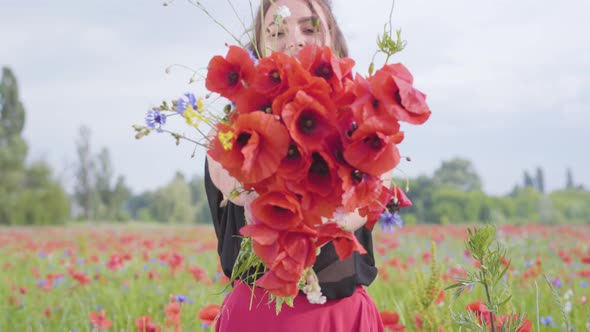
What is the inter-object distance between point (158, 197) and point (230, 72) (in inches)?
1297

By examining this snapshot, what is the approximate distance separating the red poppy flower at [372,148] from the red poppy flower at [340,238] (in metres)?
0.15

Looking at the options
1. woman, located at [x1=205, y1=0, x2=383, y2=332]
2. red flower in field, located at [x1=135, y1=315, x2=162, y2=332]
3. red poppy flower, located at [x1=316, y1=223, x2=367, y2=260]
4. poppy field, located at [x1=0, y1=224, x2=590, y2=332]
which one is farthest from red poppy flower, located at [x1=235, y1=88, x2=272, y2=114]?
red flower in field, located at [x1=135, y1=315, x2=162, y2=332]

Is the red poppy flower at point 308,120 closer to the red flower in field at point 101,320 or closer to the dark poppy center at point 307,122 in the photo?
the dark poppy center at point 307,122

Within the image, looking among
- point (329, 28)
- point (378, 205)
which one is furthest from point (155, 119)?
point (329, 28)

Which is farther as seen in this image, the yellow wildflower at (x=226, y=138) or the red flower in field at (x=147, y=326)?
the red flower in field at (x=147, y=326)

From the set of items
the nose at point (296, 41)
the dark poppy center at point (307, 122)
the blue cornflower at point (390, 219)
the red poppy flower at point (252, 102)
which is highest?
the nose at point (296, 41)

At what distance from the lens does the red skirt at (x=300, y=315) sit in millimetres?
1621

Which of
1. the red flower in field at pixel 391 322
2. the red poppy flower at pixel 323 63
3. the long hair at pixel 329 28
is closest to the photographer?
the red poppy flower at pixel 323 63

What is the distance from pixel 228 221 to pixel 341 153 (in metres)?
0.83

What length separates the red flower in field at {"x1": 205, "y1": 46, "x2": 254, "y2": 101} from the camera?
1.15 meters

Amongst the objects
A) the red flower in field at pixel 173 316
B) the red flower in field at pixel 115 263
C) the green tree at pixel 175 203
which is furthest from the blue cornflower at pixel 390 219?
the green tree at pixel 175 203

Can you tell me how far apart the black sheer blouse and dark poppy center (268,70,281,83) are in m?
0.57

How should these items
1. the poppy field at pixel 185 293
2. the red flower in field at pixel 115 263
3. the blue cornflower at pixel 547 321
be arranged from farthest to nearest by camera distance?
the red flower in field at pixel 115 263
the blue cornflower at pixel 547 321
the poppy field at pixel 185 293

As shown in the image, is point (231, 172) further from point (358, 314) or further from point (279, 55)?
point (358, 314)
